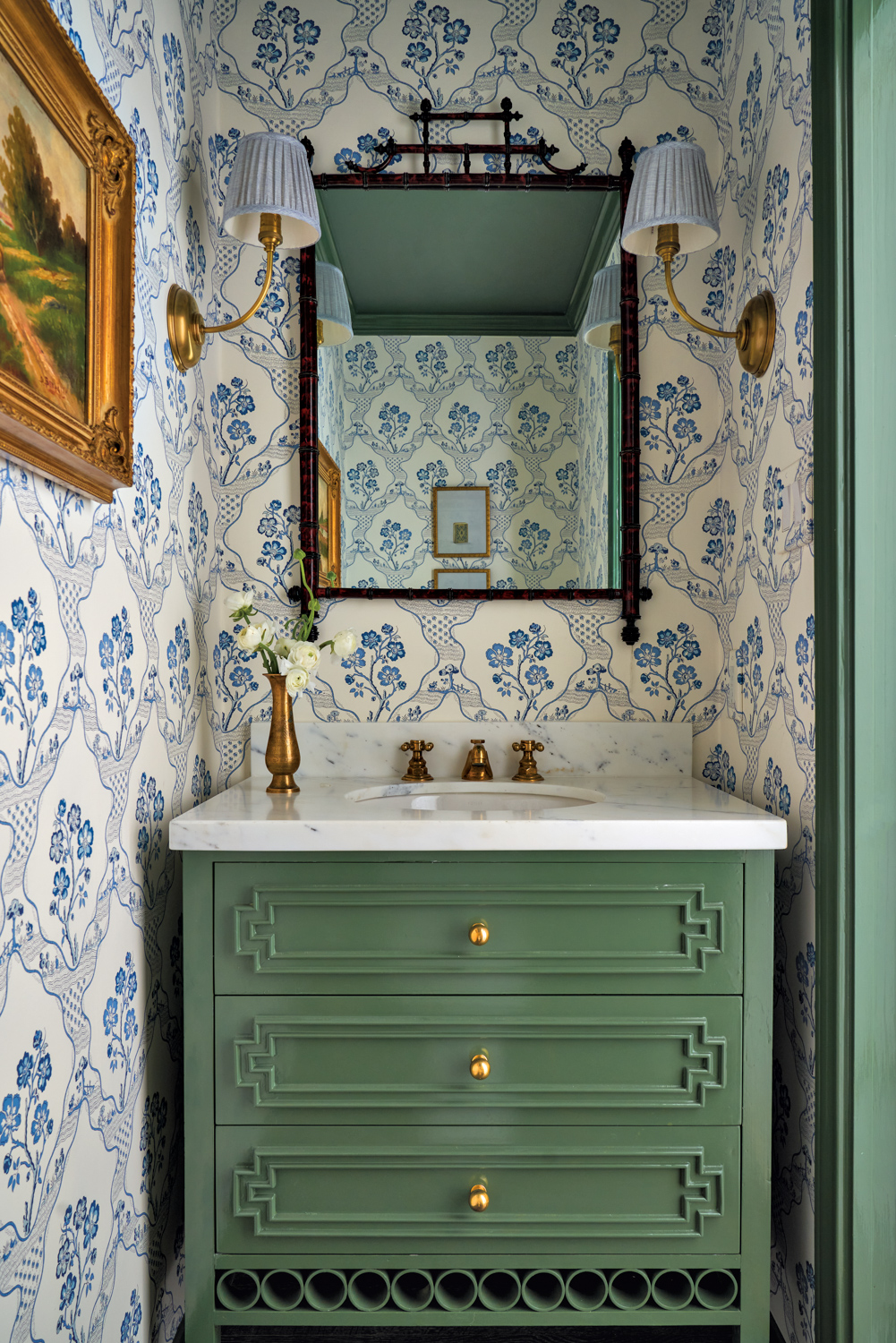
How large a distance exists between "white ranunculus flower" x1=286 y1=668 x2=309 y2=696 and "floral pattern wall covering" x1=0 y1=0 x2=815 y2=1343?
8.6 inches

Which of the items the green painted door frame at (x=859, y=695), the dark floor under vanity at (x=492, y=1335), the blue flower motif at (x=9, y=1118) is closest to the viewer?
the blue flower motif at (x=9, y=1118)

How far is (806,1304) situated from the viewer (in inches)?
A: 48.9

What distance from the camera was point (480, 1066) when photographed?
1204mm

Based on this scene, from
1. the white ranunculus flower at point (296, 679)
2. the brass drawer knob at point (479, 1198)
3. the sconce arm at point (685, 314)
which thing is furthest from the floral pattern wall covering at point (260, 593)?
the brass drawer knob at point (479, 1198)

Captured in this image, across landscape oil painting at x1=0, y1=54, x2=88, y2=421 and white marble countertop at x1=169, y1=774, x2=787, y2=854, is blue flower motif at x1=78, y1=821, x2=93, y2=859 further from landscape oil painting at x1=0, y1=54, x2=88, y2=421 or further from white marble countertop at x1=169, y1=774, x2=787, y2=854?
landscape oil painting at x1=0, y1=54, x2=88, y2=421

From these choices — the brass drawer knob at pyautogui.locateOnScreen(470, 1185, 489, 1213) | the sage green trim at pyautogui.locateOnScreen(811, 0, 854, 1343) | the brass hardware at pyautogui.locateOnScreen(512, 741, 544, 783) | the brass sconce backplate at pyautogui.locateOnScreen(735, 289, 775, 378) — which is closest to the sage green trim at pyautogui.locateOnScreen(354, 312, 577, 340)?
the brass sconce backplate at pyautogui.locateOnScreen(735, 289, 775, 378)

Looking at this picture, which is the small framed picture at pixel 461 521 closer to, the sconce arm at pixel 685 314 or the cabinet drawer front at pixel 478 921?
the sconce arm at pixel 685 314

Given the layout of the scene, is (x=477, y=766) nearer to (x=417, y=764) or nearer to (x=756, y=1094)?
(x=417, y=764)

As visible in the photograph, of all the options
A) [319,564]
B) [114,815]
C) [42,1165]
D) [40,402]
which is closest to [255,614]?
[319,564]

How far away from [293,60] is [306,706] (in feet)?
4.52

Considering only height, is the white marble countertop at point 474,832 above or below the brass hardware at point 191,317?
below

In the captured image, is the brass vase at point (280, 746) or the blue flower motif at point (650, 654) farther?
the blue flower motif at point (650, 654)

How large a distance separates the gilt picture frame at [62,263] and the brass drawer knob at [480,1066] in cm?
96

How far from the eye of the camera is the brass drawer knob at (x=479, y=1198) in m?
1.20
